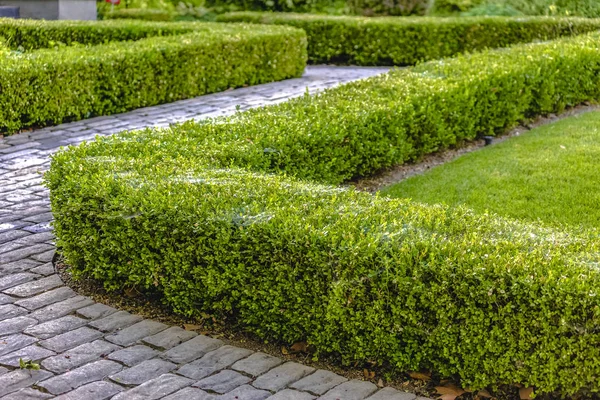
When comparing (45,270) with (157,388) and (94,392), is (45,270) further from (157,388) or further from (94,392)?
(157,388)

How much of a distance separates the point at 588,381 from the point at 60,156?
13.1 ft

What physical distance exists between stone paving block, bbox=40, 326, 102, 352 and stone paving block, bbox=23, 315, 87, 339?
53mm

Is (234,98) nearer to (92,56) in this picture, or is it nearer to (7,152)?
(92,56)

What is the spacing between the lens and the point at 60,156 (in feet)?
19.9

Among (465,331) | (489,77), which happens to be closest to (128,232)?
(465,331)

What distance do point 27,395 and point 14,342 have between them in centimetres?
65

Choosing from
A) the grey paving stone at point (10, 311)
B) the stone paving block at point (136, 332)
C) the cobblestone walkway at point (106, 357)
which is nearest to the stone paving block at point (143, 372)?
the cobblestone walkway at point (106, 357)

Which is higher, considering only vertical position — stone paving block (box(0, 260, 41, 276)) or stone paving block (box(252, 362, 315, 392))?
stone paving block (box(0, 260, 41, 276))

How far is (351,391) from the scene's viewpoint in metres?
4.21

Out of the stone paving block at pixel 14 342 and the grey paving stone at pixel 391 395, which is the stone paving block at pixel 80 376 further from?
the grey paving stone at pixel 391 395

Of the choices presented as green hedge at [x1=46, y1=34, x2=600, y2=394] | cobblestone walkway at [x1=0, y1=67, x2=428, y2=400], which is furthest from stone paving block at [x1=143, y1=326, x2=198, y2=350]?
green hedge at [x1=46, y1=34, x2=600, y2=394]

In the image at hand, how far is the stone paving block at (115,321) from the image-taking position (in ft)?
16.1

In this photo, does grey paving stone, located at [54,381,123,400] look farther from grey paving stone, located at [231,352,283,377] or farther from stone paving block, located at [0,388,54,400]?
grey paving stone, located at [231,352,283,377]

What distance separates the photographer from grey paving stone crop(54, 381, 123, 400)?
411cm
